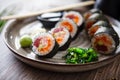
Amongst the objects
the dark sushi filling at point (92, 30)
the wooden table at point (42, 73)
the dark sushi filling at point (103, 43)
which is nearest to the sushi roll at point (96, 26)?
the dark sushi filling at point (92, 30)

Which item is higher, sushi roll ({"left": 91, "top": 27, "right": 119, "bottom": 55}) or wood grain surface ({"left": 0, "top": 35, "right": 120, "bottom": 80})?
sushi roll ({"left": 91, "top": 27, "right": 119, "bottom": 55})

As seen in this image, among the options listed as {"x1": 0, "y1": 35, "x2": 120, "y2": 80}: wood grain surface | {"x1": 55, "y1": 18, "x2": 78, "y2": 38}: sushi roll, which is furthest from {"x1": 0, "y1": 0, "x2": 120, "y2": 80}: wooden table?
{"x1": 55, "y1": 18, "x2": 78, "y2": 38}: sushi roll

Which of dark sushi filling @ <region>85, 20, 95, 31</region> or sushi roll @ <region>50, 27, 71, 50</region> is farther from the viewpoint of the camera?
dark sushi filling @ <region>85, 20, 95, 31</region>

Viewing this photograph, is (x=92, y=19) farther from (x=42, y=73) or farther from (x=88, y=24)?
(x=42, y=73)

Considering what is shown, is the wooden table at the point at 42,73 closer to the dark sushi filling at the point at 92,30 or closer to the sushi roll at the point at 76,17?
the dark sushi filling at the point at 92,30

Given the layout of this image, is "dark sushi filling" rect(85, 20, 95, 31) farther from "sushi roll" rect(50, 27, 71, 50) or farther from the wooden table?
the wooden table

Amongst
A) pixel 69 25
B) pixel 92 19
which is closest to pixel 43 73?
pixel 69 25

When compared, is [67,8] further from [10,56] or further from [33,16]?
[10,56]
